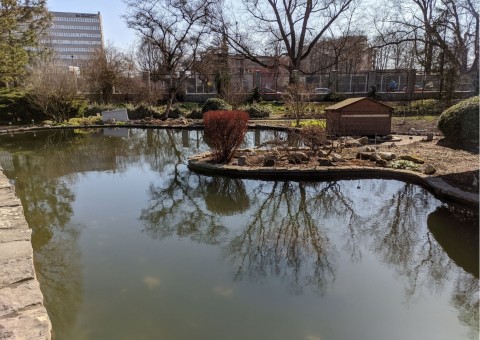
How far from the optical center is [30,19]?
19.2 meters

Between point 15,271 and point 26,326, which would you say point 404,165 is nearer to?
point 15,271

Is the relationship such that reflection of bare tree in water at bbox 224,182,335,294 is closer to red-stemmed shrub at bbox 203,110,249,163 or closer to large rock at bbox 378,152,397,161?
red-stemmed shrub at bbox 203,110,249,163

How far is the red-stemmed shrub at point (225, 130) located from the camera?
30.1 feet

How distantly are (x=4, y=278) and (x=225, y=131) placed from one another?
20.8 ft

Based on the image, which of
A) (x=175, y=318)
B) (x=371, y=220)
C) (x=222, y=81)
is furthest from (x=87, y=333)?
(x=222, y=81)

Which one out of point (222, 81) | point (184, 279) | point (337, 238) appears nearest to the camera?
point (184, 279)

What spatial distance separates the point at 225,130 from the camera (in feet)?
30.3

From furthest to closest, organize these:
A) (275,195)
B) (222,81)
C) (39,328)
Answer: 1. (222,81)
2. (275,195)
3. (39,328)

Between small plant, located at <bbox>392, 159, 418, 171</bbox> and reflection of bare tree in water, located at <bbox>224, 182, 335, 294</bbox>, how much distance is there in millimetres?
2738

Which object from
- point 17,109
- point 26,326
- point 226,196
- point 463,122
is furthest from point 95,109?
→ point 26,326

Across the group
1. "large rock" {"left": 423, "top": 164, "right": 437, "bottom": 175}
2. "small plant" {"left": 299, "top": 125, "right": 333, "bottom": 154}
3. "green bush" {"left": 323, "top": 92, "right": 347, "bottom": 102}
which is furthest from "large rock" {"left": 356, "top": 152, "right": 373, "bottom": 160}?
"green bush" {"left": 323, "top": 92, "right": 347, "bottom": 102}

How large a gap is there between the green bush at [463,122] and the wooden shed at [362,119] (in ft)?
10.00

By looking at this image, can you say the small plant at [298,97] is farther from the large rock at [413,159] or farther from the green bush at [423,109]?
the green bush at [423,109]

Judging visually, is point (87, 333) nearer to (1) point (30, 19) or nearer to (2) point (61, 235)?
(2) point (61, 235)
